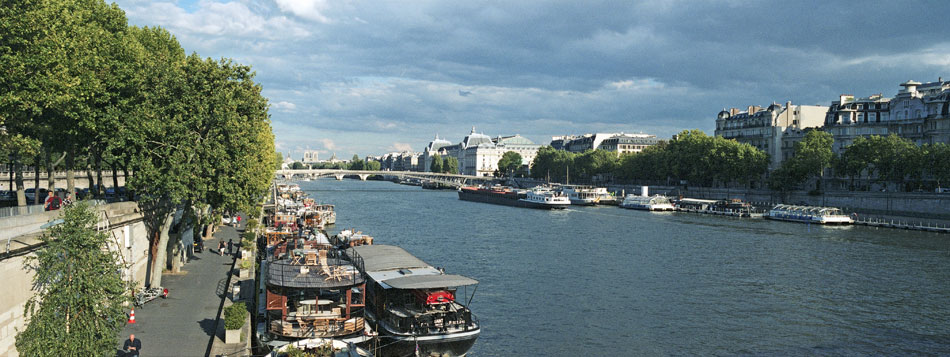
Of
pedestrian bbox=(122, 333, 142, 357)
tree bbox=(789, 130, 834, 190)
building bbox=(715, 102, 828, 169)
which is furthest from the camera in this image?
building bbox=(715, 102, 828, 169)

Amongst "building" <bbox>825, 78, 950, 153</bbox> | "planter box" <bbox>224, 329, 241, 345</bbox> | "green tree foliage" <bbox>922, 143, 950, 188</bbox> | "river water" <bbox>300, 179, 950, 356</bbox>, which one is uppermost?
"building" <bbox>825, 78, 950, 153</bbox>

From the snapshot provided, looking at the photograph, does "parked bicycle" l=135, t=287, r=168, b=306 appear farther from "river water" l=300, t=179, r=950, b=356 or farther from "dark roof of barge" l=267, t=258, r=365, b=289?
"river water" l=300, t=179, r=950, b=356

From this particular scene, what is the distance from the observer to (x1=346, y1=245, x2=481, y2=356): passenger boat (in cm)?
2483

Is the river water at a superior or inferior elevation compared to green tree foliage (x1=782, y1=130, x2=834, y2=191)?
inferior

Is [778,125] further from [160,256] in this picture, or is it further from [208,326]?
[208,326]

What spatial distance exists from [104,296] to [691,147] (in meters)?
119

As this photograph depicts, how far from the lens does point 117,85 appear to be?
3061cm

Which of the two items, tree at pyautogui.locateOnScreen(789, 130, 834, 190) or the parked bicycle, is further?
tree at pyautogui.locateOnScreen(789, 130, 834, 190)

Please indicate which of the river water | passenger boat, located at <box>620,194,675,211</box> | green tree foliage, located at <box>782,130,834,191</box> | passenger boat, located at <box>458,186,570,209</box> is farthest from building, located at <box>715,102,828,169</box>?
the river water

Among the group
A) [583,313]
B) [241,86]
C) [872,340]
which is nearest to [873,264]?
[872,340]

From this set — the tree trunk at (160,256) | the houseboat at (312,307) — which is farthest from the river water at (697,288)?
the tree trunk at (160,256)

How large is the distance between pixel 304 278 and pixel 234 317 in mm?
3102

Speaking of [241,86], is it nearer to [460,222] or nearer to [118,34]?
[118,34]

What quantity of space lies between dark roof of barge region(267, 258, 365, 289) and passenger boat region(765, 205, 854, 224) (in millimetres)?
74247
